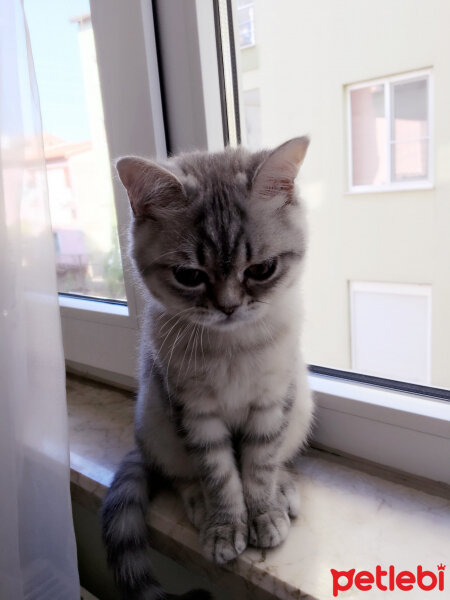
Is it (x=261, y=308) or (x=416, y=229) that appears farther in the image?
(x=416, y=229)

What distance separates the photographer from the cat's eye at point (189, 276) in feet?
2.48

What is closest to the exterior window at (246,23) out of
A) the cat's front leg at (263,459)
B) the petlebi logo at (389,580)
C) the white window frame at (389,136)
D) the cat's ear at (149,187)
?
the white window frame at (389,136)

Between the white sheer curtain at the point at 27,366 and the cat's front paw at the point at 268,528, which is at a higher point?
the white sheer curtain at the point at 27,366

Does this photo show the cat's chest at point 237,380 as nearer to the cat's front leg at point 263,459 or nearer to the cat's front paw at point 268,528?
the cat's front leg at point 263,459

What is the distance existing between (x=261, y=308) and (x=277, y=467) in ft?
0.98

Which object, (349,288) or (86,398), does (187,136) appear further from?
(86,398)

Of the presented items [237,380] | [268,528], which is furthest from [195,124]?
[268,528]

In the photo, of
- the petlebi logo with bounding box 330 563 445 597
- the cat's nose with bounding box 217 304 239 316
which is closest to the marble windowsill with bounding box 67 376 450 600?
the petlebi logo with bounding box 330 563 445 597

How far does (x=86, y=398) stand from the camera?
1330 millimetres

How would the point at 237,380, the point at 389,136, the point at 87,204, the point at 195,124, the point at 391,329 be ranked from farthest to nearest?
the point at 87,204
the point at 391,329
the point at 389,136
the point at 195,124
the point at 237,380

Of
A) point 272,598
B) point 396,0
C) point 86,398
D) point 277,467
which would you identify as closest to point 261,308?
point 277,467

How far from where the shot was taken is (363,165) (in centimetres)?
115

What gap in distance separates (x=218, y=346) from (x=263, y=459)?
0.21m

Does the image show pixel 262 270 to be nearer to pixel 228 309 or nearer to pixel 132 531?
pixel 228 309
